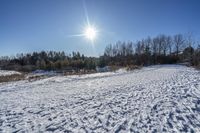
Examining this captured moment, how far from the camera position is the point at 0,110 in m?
6.37

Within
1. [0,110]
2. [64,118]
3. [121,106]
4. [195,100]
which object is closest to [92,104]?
[121,106]

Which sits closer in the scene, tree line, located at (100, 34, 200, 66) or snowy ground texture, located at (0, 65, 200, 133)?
snowy ground texture, located at (0, 65, 200, 133)

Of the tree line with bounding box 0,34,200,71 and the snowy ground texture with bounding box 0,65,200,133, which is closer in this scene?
the snowy ground texture with bounding box 0,65,200,133

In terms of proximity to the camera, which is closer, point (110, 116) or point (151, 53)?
point (110, 116)

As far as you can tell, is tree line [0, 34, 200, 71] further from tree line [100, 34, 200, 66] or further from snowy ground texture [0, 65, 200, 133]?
snowy ground texture [0, 65, 200, 133]

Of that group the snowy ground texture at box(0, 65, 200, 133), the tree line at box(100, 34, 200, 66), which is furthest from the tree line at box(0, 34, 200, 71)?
the snowy ground texture at box(0, 65, 200, 133)

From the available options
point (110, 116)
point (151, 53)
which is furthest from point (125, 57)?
point (110, 116)

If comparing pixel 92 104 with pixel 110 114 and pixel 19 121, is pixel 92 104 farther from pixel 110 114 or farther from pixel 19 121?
pixel 19 121

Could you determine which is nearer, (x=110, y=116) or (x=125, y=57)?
(x=110, y=116)

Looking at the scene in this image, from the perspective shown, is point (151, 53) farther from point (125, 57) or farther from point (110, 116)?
point (110, 116)

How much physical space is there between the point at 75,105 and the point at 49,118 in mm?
1517

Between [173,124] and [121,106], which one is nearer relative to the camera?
[173,124]

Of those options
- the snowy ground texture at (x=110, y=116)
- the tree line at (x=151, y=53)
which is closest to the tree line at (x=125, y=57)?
the tree line at (x=151, y=53)

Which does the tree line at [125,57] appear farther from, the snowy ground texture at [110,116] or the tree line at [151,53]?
the snowy ground texture at [110,116]
